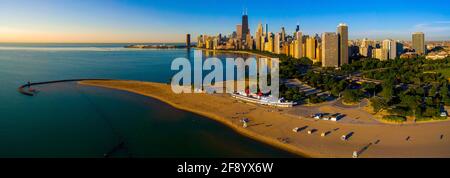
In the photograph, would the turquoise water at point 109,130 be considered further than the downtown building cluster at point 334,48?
No

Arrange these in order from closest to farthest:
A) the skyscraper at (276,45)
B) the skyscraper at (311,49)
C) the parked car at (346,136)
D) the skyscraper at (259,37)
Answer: the parked car at (346,136)
the skyscraper at (311,49)
the skyscraper at (276,45)
the skyscraper at (259,37)

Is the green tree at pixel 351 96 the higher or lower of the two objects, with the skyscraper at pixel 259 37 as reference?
lower

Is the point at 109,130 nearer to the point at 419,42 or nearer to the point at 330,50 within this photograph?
the point at 330,50

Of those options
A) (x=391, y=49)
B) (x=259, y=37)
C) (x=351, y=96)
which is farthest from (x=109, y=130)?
(x=259, y=37)

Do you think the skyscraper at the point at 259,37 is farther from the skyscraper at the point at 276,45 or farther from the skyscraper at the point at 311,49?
the skyscraper at the point at 311,49

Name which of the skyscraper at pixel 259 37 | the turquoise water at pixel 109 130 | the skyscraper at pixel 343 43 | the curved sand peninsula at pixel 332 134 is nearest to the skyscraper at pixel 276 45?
the skyscraper at pixel 259 37

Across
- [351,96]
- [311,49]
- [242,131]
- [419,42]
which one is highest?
[419,42]
